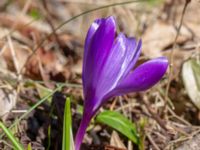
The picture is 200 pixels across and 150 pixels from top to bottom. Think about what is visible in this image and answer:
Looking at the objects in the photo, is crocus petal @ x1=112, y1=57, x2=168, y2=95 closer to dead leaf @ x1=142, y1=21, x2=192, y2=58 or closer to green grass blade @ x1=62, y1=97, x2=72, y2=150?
green grass blade @ x1=62, y1=97, x2=72, y2=150

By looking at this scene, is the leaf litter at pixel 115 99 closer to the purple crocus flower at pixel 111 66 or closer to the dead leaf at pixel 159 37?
the dead leaf at pixel 159 37

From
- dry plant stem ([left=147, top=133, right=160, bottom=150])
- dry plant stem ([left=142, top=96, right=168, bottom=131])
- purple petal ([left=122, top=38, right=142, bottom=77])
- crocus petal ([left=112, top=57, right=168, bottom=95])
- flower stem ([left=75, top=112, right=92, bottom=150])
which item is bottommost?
dry plant stem ([left=147, top=133, right=160, bottom=150])

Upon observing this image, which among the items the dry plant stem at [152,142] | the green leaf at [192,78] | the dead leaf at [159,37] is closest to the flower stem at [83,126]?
the dry plant stem at [152,142]

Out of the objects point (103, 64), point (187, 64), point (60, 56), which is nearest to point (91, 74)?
point (103, 64)

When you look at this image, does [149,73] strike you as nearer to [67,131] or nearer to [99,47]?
[99,47]

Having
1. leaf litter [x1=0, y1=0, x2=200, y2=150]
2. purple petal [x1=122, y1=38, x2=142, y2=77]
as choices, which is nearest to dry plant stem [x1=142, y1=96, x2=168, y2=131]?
leaf litter [x1=0, y1=0, x2=200, y2=150]

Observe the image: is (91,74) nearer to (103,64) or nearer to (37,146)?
(103,64)
